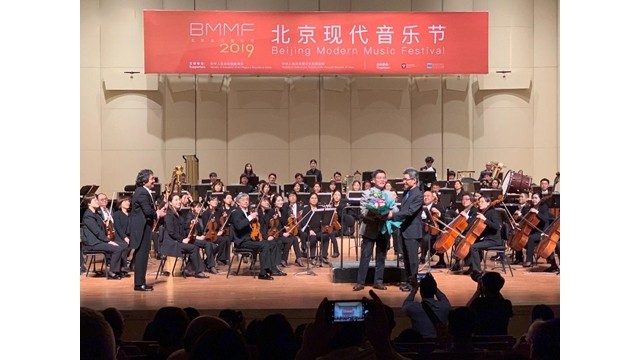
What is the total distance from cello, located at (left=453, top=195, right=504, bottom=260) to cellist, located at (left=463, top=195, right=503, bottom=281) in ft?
0.09

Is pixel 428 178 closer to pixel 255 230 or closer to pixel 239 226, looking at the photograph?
pixel 255 230

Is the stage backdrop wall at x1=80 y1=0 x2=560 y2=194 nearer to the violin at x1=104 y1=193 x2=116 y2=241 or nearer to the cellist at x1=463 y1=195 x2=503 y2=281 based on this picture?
the violin at x1=104 y1=193 x2=116 y2=241

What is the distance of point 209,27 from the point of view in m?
18.4

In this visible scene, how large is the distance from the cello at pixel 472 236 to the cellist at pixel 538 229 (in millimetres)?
960

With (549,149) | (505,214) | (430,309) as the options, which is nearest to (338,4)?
(549,149)

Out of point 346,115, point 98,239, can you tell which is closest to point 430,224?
point 98,239

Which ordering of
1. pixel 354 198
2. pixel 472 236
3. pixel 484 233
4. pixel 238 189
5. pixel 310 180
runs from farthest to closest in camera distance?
pixel 310 180
pixel 238 189
pixel 354 198
pixel 484 233
pixel 472 236

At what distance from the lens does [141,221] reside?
9789mm

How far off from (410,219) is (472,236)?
150cm

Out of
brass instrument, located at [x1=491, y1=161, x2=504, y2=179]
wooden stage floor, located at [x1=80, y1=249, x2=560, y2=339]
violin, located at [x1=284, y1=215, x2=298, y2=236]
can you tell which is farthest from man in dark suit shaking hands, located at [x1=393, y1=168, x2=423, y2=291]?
brass instrument, located at [x1=491, y1=161, x2=504, y2=179]

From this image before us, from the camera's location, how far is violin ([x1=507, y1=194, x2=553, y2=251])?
11.7 meters

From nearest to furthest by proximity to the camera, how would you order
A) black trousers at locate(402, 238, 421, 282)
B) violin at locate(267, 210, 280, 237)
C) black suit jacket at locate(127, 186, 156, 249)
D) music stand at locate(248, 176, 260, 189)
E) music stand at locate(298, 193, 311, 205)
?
1. black suit jacket at locate(127, 186, 156, 249)
2. black trousers at locate(402, 238, 421, 282)
3. violin at locate(267, 210, 280, 237)
4. music stand at locate(298, 193, 311, 205)
5. music stand at locate(248, 176, 260, 189)
